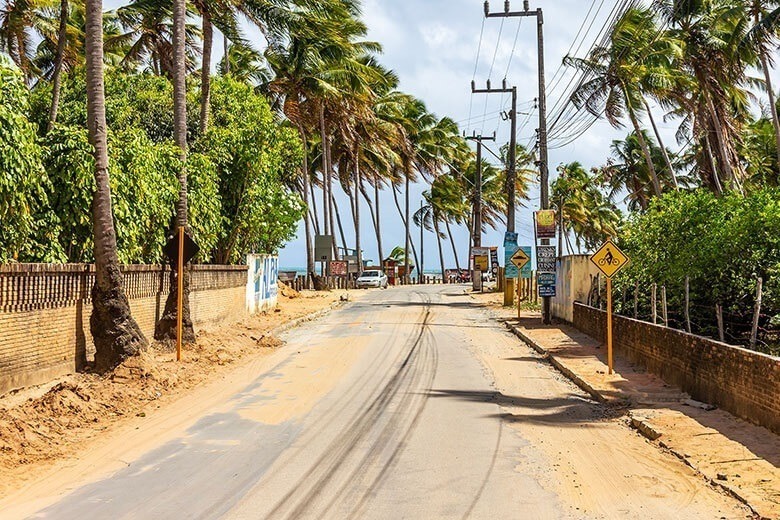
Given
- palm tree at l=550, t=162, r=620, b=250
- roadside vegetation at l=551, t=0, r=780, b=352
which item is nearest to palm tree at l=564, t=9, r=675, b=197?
roadside vegetation at l=551, t=0, r=780, b=352

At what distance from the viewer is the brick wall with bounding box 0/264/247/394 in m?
12.3

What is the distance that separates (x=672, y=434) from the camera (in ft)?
35.6

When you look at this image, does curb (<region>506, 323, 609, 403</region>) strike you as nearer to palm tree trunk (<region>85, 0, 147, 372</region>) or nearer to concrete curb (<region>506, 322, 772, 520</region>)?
concrete curb (<region>506, 322, 772, 520</region>)

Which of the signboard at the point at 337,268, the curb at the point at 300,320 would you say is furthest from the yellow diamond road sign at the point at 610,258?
the signboard at the point at 337,268

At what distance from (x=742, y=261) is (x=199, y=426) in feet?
35.4

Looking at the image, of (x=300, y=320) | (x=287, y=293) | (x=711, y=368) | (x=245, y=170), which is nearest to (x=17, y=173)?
(x=711, y=368)

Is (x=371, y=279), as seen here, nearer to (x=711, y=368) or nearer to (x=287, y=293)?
(x=287, y=293)

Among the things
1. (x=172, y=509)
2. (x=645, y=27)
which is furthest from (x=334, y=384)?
(x=645, y=27)

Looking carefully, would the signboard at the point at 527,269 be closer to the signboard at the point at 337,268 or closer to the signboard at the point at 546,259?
the signboard at the point at 546,259

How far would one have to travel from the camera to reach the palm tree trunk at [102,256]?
48.1 feet

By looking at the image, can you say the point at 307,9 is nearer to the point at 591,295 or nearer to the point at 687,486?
the point at 591,295

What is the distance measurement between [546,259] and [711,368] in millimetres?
16213

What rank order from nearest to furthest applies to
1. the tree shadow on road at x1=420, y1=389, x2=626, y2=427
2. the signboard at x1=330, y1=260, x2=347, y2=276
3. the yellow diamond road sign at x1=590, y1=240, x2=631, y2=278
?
the tree shadow on road at x1=420, y1=389, x2=626, y2=427
the yellow diamond road sign at x1=590, y1=240, x2=631, y2=278
the signboard at x1=330, y1=260, x2=347, y2=276

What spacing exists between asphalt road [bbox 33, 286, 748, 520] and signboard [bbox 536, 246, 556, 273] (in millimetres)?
12384
